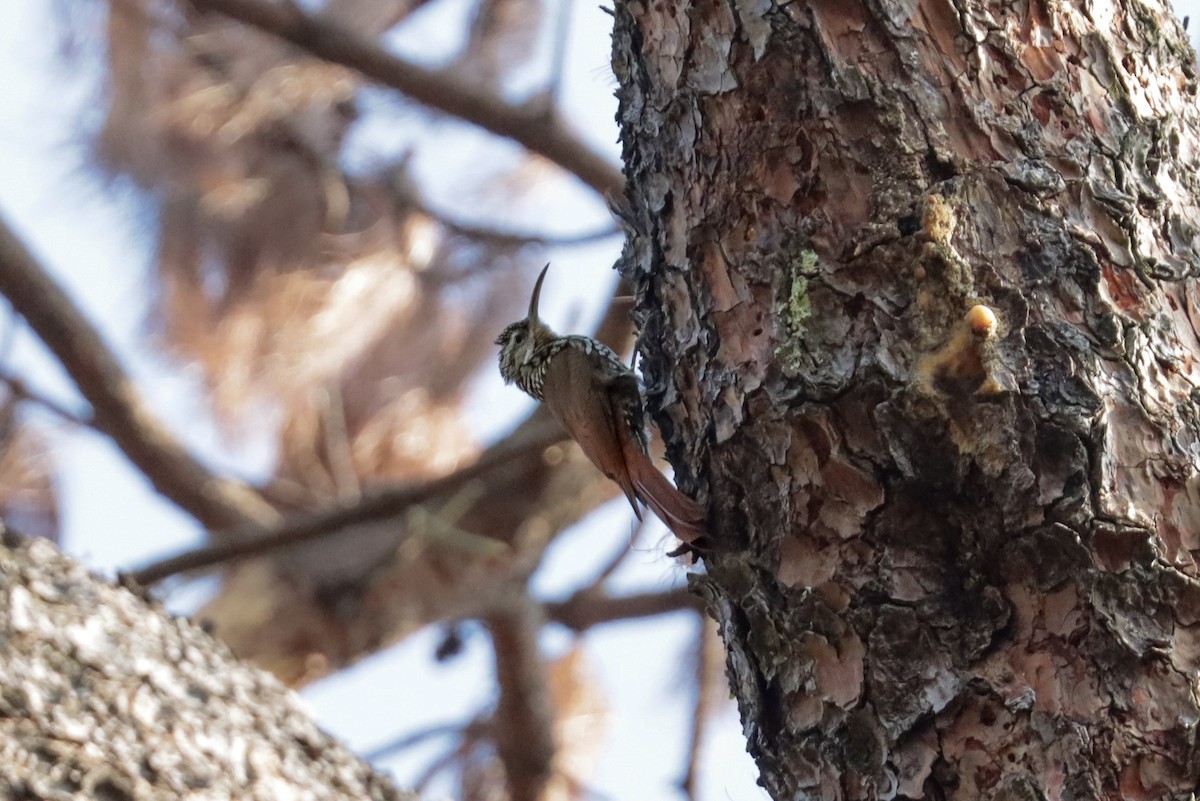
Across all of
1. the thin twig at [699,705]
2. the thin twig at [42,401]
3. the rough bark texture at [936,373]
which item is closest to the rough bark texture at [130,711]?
the rough bark texture at [936,373]

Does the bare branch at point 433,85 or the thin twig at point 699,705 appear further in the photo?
the bare branch at point 433,85

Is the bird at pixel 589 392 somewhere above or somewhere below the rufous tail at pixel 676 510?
above

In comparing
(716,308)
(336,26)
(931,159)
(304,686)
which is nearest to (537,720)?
(304,686)

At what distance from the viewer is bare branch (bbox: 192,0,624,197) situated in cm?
347

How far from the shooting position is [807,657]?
4.83 feet

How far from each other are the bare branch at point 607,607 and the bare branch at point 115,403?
3.16ft

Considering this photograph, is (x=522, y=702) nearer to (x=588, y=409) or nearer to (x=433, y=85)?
(x=588, y=409)

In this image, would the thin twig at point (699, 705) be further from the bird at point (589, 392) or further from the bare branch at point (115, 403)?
the bare branch at point (115, 403)

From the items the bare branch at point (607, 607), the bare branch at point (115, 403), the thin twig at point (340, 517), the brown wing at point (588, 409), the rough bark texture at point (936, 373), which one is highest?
the bare branch at point (115, 403)

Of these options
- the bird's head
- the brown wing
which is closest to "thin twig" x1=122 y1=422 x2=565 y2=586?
the bird's head

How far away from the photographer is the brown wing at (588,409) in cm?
224

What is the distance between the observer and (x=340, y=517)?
134 inches

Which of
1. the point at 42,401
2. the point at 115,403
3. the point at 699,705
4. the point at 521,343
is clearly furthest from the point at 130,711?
the point at 42,401

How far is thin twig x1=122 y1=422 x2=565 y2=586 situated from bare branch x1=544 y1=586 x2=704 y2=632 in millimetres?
651
